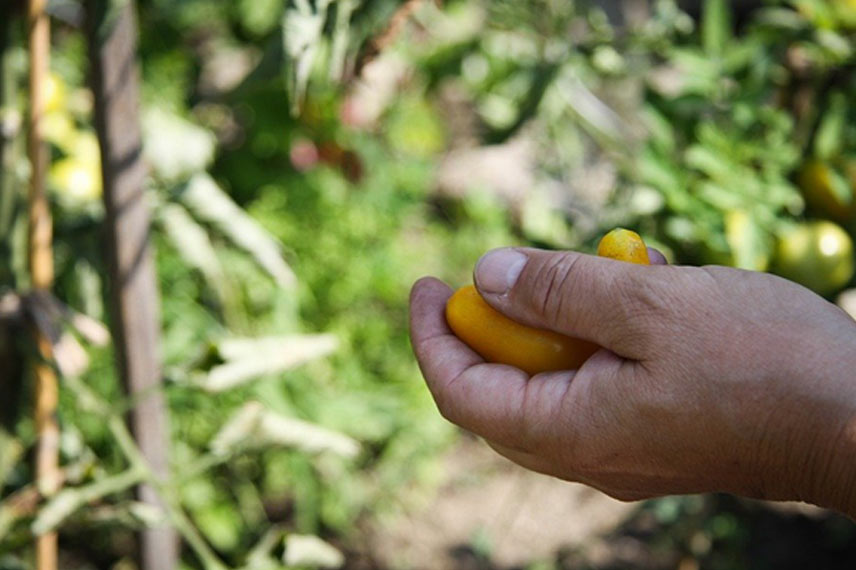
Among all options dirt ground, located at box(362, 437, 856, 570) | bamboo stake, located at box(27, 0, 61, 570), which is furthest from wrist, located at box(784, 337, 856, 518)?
dirt ground, located at box(362, 437, 856, 570)

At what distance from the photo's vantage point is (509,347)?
0.84m

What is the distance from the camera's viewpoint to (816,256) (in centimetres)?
124

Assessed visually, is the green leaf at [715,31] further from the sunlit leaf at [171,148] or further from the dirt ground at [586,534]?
the dirt ground at [586,534]

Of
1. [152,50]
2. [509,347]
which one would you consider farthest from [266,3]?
[509,347]

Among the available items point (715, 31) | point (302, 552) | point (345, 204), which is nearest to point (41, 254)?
point (302, 552)

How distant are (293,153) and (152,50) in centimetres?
38

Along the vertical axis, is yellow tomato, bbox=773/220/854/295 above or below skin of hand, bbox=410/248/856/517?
below

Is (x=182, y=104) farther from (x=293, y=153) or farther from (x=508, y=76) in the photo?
(x=508, y=76)

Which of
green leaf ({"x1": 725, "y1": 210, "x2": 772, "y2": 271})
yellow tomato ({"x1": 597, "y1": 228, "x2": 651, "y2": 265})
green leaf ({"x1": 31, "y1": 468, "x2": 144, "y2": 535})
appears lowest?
Answer: green leaf ({"x1": 725, "y1": 210, "x2": 772, "y2": 271})

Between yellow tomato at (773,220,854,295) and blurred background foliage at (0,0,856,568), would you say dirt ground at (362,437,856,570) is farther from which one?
yellow tomato at (773,220,854,295)

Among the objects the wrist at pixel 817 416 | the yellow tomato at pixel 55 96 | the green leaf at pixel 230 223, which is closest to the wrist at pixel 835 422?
the wrist at pixel 817 416

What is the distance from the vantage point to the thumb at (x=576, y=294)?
754 millimetres

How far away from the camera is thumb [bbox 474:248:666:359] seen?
0.75m

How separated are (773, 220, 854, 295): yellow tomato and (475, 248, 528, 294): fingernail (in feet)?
1.90
